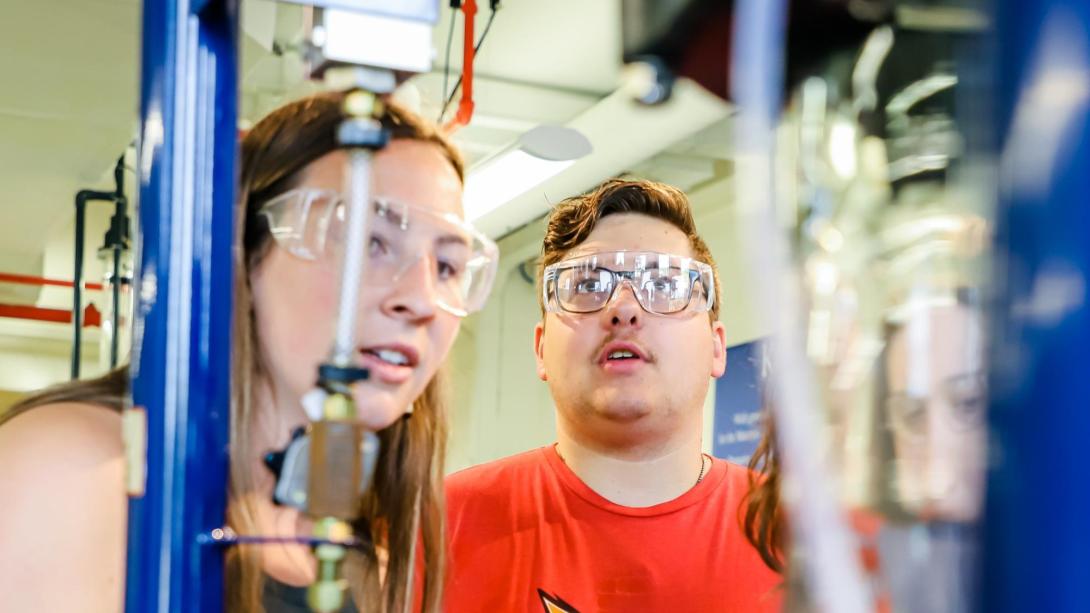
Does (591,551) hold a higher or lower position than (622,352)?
lower

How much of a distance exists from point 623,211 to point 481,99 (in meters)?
2.50

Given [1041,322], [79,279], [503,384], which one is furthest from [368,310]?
[503,384]

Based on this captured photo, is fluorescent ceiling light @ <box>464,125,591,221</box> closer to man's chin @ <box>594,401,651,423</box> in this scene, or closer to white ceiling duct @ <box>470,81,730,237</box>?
white ceiling duct @ <box>470,81,730,237</box>

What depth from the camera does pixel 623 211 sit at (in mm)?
2494

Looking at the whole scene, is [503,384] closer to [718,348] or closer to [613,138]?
[613,138]

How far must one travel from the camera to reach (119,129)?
518 centimetres

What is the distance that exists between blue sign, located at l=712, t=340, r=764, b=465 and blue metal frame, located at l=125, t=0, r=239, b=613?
4.46 metres

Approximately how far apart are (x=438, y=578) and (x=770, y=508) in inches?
24.5

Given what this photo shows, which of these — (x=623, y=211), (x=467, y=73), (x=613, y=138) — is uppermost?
(x=613, y=138)

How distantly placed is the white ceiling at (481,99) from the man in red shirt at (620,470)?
1107 mm

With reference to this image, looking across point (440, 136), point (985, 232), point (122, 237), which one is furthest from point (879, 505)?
point (122, 237)

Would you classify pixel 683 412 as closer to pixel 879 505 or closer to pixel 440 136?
pixel 440 136

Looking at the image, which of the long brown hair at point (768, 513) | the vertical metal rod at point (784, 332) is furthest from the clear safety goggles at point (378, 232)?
the vertical metal rod at point (784, 332)

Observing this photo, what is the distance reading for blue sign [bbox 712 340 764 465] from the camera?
18.1 ft
